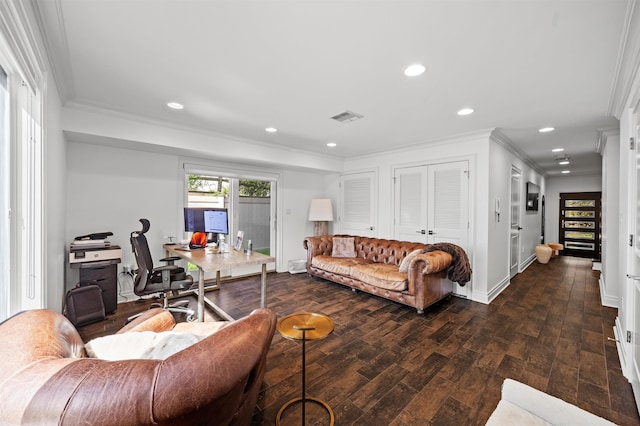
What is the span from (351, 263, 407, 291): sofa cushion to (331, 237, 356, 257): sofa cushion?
685 mm

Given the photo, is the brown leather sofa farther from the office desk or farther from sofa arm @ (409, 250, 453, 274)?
sofa arm @ (409, 250, 453, 274)

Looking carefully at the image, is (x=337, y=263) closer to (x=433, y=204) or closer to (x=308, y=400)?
(x=433, y=204)

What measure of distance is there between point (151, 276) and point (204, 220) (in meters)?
1.11

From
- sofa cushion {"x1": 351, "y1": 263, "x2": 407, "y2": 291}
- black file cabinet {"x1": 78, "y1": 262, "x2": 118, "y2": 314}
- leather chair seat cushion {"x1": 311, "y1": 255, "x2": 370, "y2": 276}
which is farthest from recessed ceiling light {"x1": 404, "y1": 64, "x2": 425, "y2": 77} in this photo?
black file cabinet {"x1": 78, "y1": 262, "x2": 118, "y2": 314}

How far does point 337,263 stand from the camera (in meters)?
4.38

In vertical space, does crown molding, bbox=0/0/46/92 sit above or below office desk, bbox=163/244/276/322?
above

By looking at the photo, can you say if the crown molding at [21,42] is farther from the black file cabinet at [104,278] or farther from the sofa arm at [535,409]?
the sofa arm at [535,409]

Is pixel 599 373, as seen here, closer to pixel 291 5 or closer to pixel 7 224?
pixel 291 5

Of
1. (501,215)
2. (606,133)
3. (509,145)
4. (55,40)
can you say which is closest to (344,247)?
(501,215)

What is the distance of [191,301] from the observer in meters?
3.78

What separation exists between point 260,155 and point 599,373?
4530 mm

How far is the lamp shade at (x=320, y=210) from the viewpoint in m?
5.63

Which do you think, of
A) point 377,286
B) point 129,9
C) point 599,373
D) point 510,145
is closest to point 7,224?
point 129,9

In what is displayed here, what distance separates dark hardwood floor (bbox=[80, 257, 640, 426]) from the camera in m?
1.78
